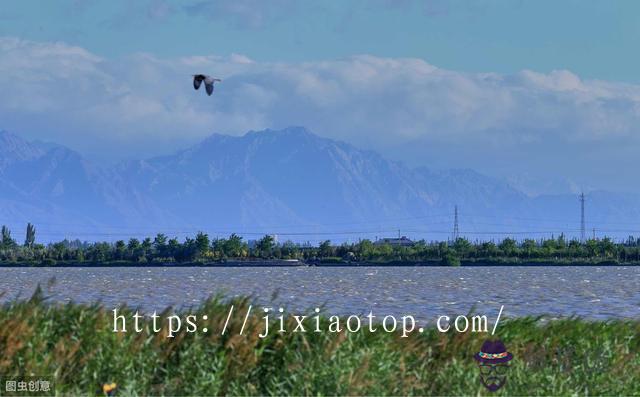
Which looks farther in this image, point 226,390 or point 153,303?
point 153,303

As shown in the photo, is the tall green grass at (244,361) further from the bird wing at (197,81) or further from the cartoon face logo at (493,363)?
the bird wing at (197,81)

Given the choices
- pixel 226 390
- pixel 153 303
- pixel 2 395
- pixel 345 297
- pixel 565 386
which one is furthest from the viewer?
pixel 345 297

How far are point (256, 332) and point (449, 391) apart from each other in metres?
4.56

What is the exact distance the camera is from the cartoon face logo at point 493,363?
85.3ft

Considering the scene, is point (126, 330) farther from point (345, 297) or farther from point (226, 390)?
point (345, 297)

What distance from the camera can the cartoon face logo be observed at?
25984 millimetres

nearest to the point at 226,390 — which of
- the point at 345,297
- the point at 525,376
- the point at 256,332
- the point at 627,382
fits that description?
the point at 256,332

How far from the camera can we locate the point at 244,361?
25.3 m

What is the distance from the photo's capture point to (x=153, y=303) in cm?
9375

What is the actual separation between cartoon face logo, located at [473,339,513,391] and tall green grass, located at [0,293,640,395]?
0.62ft

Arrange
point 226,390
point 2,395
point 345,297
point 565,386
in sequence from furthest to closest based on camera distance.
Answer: point 345,297, point 565,386, point 226,390, point 2,395
